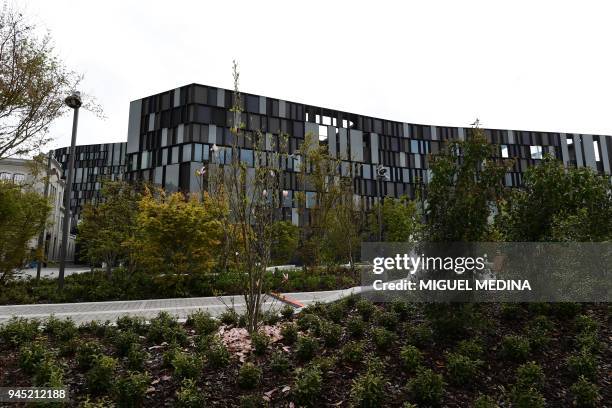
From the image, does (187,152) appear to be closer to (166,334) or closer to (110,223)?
(110,223)

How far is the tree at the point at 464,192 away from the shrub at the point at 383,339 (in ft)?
5.73

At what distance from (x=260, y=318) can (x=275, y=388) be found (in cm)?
200

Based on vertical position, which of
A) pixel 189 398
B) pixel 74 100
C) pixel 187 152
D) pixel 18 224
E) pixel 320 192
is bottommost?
pixel 189 398

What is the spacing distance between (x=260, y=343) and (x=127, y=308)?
265 inches

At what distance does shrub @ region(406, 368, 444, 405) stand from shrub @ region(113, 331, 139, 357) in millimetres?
4131

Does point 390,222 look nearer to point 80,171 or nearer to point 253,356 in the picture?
point 253,356

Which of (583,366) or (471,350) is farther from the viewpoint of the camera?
(471,350)

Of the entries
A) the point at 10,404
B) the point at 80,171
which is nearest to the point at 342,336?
the point at 10,404

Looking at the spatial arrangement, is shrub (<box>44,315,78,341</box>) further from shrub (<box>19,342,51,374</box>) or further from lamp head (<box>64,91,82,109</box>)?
lamp head (<box>64,91,82,109</box>)

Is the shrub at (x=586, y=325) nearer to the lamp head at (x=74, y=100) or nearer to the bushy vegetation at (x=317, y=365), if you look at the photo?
the bushy vegetation at (x=317, y=365)

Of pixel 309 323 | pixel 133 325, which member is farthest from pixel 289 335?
pixel 133 325

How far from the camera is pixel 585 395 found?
4.97 metres

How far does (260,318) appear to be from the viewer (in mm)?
7082

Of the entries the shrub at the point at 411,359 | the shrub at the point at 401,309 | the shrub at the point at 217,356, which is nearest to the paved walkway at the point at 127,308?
the shrub at the point at 401,309
